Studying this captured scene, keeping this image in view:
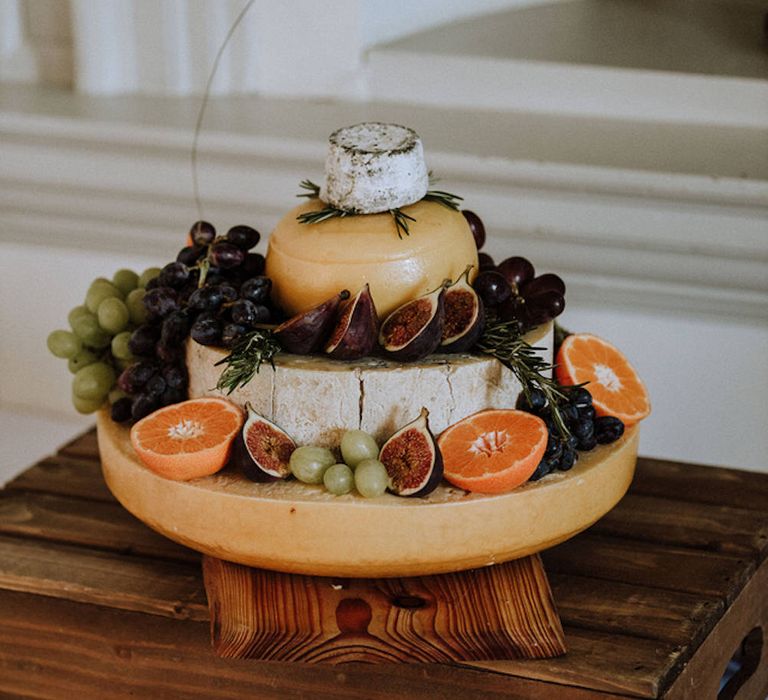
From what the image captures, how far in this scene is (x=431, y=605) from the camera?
116 cm

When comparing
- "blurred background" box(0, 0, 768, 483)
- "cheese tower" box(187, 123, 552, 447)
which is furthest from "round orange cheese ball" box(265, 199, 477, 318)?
"blurred background" box(0, 0, 768, 483)

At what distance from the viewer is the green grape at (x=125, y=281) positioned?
1.41 metres

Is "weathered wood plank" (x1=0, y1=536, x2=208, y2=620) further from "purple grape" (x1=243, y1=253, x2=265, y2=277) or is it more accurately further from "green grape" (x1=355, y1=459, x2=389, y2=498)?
"purple grape" (x1=243, y1=253, x2=265, y2=277)

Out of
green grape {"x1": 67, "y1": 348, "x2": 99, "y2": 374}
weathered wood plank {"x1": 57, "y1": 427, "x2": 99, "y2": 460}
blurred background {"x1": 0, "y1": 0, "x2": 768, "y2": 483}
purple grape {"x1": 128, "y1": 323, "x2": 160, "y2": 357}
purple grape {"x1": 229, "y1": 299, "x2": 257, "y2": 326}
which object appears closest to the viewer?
purple grape {"x1": 229, "y1": 299, "x2": 257, "y2": 326}

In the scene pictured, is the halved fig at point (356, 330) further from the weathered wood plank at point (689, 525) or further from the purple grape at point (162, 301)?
the weathered wood plank at point (689, 525)

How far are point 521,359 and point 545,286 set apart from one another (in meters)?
0.14

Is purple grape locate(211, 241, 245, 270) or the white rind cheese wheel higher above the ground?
purple grape locate(211, 241, 245, 270)

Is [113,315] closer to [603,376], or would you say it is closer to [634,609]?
[603,376]

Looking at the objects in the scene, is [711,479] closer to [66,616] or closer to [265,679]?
[265,679]

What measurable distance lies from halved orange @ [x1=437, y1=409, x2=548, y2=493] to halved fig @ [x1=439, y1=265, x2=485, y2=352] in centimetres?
7

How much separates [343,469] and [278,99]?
1.03 m

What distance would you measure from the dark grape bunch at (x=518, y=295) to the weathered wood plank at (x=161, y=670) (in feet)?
1.11

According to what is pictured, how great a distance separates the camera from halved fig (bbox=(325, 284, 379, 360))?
1117 millimetres

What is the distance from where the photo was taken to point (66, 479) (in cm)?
150
